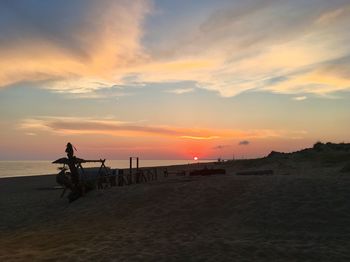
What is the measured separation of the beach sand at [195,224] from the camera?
1187 cm

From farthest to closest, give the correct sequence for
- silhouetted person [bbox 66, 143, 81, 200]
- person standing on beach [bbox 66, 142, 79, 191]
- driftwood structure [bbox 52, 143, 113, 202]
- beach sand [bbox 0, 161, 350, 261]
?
1. person standing on beach [bbox 66, 142, 79, 191]
2. silhouetted person [bbox 66, 143, 81, 200]
3. driftwood structure [bbox 52, 143, 113, 202]
4. beach sand [bbox 0, 161, 350, 261]

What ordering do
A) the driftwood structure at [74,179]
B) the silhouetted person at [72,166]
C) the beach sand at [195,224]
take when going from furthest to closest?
the silhouetted person at [72,166], the driftwood structure at [74,179], the beach sand at [195,224]

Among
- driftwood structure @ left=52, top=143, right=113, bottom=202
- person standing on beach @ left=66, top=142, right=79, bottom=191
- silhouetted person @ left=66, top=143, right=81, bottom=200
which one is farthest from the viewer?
person standing on beach @ left=66, top=142, right=79, bottom=191

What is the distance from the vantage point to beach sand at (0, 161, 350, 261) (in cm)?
1187

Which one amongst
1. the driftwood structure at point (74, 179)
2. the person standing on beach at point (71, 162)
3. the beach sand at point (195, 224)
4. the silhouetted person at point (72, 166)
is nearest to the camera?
the beach sand at point (195, 224)

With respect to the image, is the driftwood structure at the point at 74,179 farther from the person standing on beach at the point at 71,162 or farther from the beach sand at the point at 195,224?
the beach sand at the point at 195,224

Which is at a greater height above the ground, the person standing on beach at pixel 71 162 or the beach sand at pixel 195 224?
the person standing on beach at pixel 71 162

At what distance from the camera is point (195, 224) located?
1586 centimetres

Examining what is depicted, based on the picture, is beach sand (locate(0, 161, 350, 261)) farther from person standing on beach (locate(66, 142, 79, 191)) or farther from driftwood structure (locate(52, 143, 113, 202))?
person standing on beach (locate(66, 142, 79, 191))

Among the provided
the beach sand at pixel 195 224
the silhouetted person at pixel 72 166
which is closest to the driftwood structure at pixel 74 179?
the silhouetted person at pixel 72 166

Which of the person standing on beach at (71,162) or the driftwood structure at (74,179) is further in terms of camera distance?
the person standing on beach at (71,162)

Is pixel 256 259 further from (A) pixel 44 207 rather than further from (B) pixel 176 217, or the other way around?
(A) pixel 44 207

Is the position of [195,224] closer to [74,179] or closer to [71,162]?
[74,179]

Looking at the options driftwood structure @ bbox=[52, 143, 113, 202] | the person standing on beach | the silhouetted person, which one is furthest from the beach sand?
the person standing on beach
